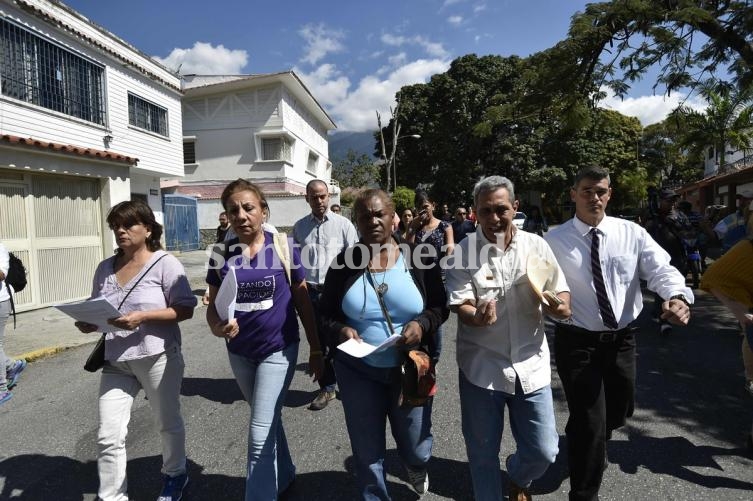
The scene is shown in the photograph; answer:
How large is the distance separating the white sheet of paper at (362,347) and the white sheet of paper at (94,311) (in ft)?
3.93

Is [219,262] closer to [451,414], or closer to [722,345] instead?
[451,414]

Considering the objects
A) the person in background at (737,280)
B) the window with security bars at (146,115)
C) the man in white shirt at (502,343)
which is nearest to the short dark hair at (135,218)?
the man in white shirt at (502,343)

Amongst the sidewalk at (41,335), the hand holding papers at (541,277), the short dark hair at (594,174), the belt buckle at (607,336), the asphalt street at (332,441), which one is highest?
the short dark hair at (594,174)

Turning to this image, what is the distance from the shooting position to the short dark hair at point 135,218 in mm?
2586

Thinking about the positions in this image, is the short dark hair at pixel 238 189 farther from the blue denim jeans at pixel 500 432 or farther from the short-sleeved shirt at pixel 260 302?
the blue denim jeans at pixel 500 432

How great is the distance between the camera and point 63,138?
433 inches

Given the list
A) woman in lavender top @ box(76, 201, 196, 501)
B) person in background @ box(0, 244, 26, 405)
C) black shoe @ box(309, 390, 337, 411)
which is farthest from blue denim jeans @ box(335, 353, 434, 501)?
person in background @ box(0, 244, 26, 405)

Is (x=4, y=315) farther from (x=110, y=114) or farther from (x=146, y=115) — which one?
(x=146, y=115)

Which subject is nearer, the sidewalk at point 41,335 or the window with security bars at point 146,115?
the sidewalk at point 41,335

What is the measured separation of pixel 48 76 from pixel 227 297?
11733 mm

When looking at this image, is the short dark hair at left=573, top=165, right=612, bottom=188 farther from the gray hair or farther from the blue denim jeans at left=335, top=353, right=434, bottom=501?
the blue denim jeans at left=335, top=353, right=434, bottom=501

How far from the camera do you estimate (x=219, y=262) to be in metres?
2.60

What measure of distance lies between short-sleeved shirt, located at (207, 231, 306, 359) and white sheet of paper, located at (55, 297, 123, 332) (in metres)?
0.51

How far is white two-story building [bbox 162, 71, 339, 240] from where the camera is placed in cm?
2097
